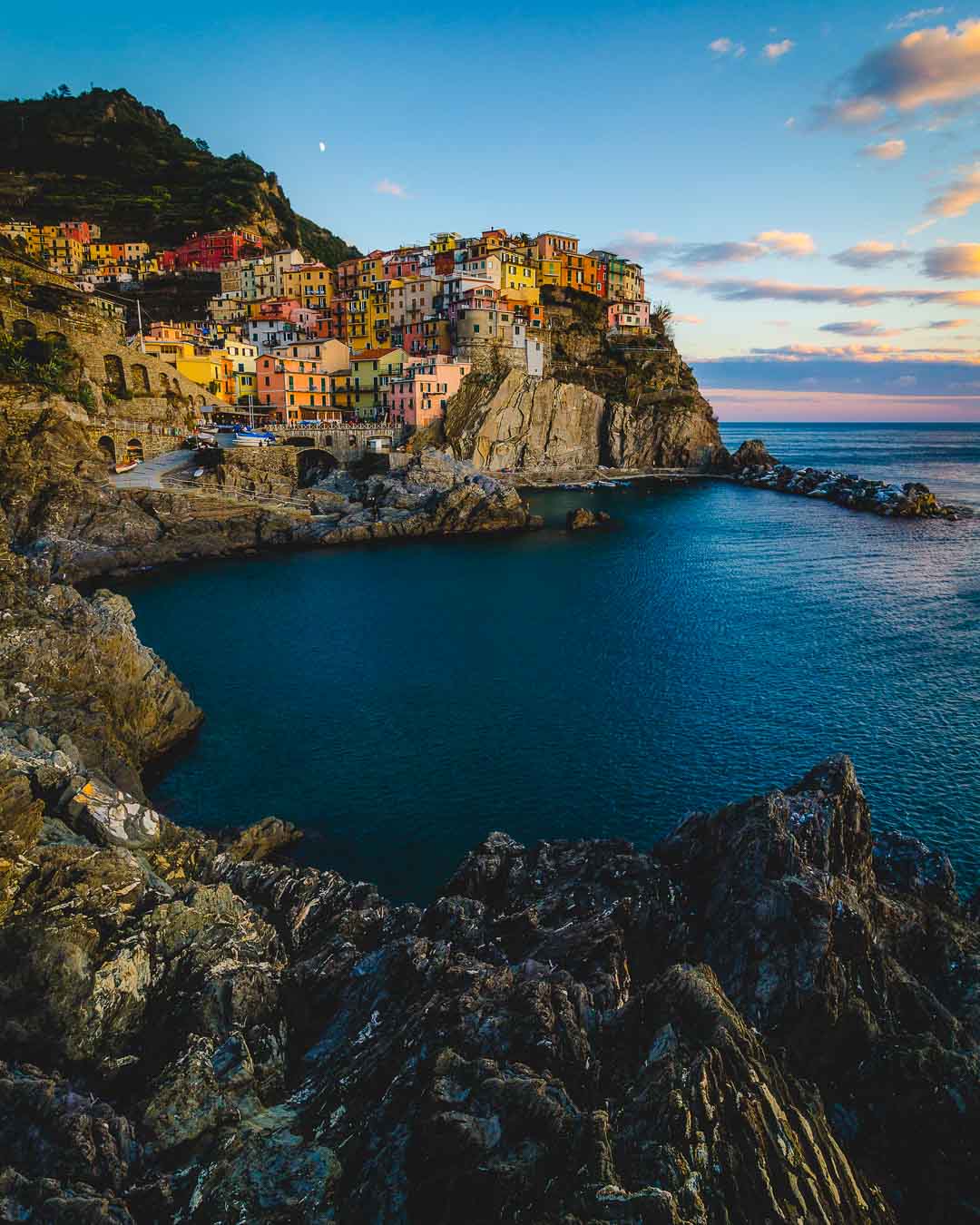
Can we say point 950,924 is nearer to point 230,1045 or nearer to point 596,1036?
point 596,1036

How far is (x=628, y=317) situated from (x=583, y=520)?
6760 cm

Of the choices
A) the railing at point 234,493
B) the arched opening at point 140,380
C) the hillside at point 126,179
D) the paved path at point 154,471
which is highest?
the hillside at point 126,179

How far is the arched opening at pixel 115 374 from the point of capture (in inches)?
3066

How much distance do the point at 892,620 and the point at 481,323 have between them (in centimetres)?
7356

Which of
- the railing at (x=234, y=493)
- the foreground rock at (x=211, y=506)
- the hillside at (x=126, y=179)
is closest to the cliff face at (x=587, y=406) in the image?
the foreground rock at (x=211, y=506)

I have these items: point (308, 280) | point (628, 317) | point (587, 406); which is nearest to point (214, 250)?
point (308, 280)

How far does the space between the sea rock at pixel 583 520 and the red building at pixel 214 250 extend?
93.0 metres

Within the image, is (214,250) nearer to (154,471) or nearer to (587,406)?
(587,406)

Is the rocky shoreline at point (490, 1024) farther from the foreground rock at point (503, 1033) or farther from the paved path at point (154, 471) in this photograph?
the paved path at point (154, 471)

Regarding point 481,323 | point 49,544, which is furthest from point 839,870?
point 481,323

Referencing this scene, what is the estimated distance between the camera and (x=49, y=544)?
178ft

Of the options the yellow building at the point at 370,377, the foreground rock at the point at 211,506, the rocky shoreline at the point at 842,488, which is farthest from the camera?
the yellow building at the point at 370,377

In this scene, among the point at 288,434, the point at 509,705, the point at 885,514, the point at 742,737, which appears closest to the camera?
the point at 742,737

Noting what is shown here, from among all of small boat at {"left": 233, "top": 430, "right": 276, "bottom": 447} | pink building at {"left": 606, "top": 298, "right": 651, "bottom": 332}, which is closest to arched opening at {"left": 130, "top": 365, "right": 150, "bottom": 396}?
small boat at {"left": 233, "top": 430, "right": 276, "bottom": 447}
